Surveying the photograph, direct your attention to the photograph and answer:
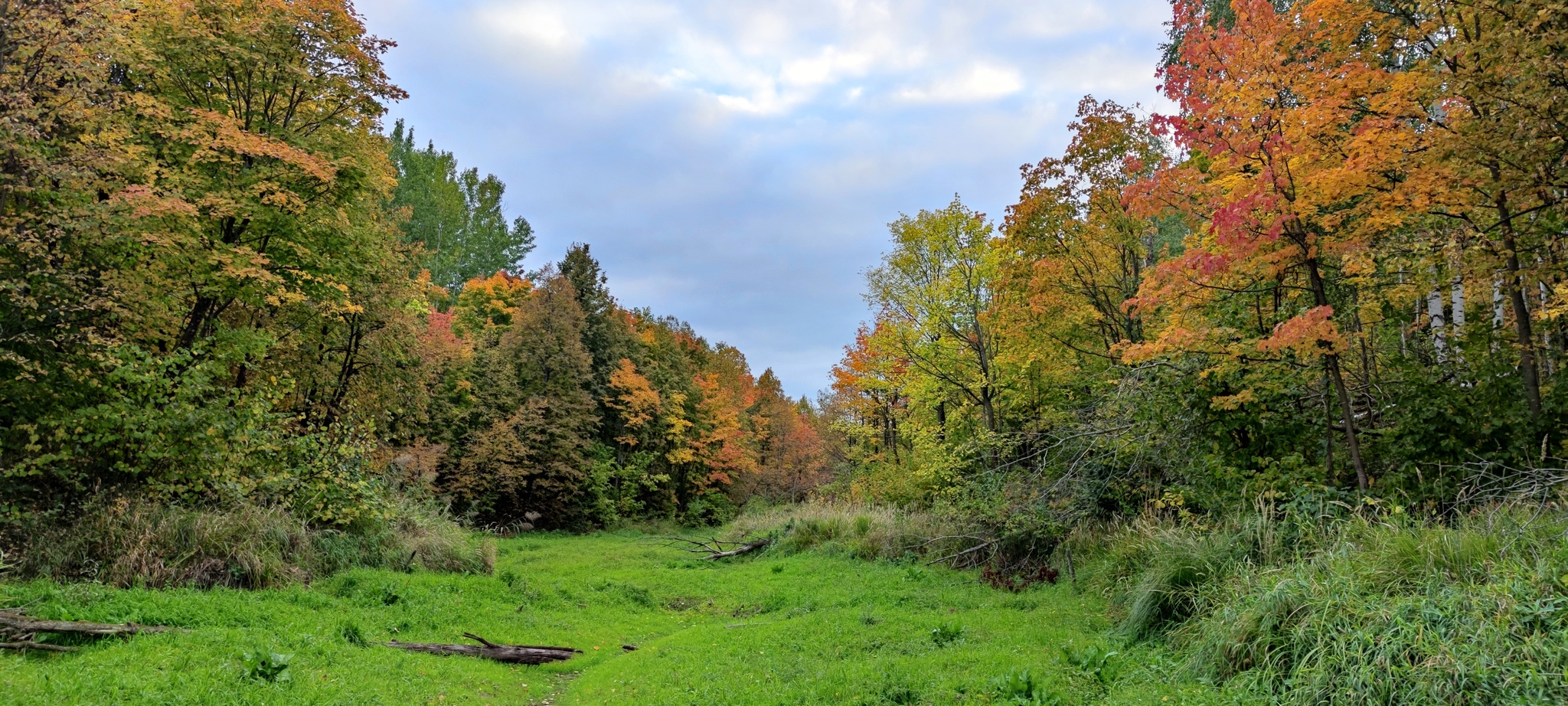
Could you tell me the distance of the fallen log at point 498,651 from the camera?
776 centimetres

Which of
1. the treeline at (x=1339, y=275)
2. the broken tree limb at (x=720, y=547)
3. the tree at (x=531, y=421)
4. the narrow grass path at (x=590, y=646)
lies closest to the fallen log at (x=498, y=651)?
the narrow grass path at (x=590, y=646)

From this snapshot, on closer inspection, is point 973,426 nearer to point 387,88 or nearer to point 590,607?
point 590,607

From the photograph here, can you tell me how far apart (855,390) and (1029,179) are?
59.2 ft

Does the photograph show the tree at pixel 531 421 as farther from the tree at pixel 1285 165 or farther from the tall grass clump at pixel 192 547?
the tree at pixel 1285 165

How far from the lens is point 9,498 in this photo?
8.23 metres

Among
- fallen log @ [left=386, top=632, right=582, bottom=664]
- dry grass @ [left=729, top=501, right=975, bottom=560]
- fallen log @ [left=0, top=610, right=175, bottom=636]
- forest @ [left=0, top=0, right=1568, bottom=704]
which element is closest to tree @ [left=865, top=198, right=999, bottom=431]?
forest @ [left=0, top=0, right=1568, bottom=704]

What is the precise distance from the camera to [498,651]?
813cm

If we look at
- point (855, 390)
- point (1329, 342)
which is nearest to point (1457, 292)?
point (1329, 342)

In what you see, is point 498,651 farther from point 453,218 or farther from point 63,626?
point 453,218

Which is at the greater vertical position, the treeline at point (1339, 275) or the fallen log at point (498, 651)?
the treeline at point (1339, 275)

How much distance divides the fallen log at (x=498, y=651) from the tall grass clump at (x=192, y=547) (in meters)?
2.62

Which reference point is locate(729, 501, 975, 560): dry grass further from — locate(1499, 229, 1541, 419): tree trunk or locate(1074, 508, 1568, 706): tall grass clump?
locate(1499, 229, 1541, 419): tree trunk

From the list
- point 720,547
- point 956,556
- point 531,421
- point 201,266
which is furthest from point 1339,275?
point 531,421

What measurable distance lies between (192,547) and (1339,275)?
46.0 feet
